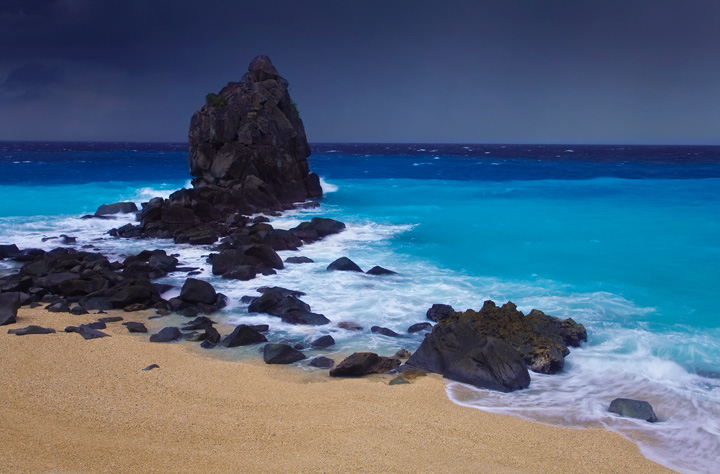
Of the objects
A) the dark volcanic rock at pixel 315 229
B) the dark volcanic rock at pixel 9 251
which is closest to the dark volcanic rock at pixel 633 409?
the dark volcanic rock at pixel 315 229

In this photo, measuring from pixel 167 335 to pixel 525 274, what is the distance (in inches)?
448

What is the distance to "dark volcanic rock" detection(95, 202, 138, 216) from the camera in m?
28.7

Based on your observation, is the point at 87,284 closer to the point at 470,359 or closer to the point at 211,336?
the point at 211,336

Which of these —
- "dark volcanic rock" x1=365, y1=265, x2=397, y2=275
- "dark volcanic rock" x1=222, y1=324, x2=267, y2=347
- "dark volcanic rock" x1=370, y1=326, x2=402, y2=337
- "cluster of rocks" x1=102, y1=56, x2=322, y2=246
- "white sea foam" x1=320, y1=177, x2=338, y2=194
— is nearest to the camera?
"dark volcanic rock" x1=222, y1=324, x2=267, y2=347

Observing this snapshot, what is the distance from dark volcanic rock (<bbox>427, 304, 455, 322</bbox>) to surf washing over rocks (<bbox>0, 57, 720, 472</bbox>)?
0.35 meters

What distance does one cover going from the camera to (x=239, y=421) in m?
7.17

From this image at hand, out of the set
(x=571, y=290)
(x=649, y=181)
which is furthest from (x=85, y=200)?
(x=649, y=181)

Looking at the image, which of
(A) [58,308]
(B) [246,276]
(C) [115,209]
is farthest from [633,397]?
(C) [115,209]

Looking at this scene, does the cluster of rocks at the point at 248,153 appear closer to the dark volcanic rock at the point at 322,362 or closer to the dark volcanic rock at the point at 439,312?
the dark volcanic rock at the point at 439,312

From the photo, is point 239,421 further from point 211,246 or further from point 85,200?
point 85,200

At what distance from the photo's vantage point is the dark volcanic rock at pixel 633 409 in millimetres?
7875

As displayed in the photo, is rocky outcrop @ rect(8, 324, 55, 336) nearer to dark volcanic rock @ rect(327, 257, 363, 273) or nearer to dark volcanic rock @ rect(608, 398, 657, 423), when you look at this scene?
dark volcanic rock @ rect(327, 257, 363, 273)

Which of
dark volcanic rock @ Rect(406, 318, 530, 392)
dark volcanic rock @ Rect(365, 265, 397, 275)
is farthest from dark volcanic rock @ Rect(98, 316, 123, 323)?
dark volcanic rock @ Rect(365, 265, 397, 275)

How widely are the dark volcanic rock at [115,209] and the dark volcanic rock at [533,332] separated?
77.8 feet
